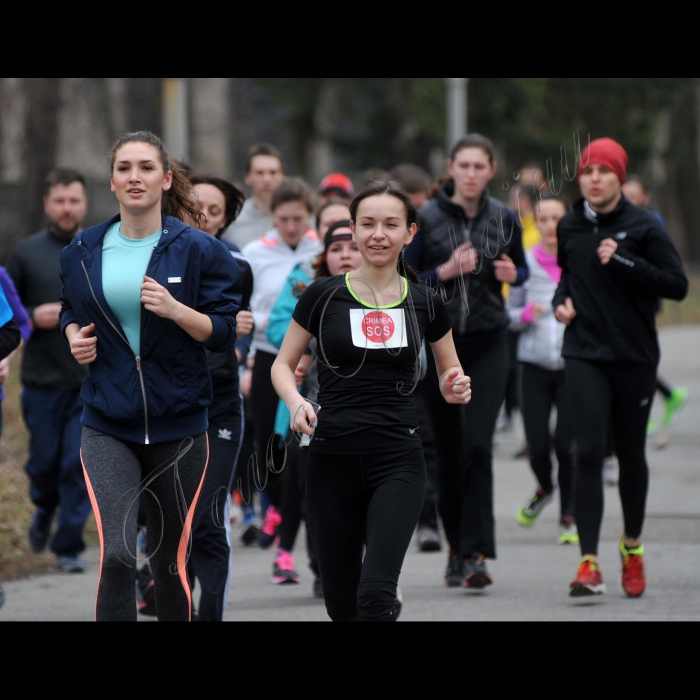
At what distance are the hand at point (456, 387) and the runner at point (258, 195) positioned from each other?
15.6 ft

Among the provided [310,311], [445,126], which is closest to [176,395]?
[310,311]

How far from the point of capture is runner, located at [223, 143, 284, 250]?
9359 mm

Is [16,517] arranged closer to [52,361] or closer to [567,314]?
[52,361]

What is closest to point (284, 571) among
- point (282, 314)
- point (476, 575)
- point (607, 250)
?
point (476, 575)

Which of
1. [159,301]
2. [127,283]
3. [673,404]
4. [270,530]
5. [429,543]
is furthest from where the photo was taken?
[673,404]

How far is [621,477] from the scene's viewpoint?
677 centimetres

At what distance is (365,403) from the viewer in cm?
466

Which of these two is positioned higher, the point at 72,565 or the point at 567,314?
the point at 567,314

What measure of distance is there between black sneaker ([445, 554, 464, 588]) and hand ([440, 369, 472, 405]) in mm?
2371

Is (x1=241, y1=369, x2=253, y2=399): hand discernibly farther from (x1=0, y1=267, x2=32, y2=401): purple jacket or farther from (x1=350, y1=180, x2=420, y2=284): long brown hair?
(x1=350, y1=180, x2=420, y2=284): long brown hair

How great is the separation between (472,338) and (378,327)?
7.21 ft

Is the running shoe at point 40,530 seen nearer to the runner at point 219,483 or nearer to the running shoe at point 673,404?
the runner at point 219,483

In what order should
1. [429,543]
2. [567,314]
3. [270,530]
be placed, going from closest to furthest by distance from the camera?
[567,314] < [429,543] < [270,530]
